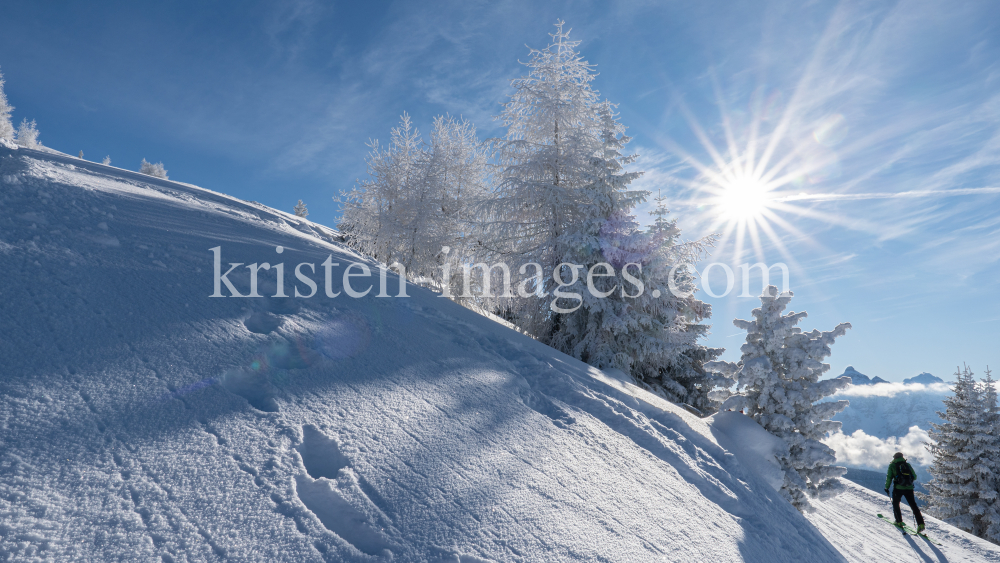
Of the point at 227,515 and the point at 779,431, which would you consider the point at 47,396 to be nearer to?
the point at 227,515

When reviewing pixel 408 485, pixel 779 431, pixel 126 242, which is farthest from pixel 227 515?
pixel 779 431

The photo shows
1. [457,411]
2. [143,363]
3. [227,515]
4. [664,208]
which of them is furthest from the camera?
[664,208]

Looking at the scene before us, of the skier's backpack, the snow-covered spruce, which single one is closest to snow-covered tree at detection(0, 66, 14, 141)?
the snow-covered spruce

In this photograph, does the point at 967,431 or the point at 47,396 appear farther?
the point at 967,431

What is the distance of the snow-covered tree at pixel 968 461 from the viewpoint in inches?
699

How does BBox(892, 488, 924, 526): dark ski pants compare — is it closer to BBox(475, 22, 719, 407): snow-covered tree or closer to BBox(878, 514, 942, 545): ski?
BBox(878, 514, 942, 545): ski

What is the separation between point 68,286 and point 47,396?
1.55 m

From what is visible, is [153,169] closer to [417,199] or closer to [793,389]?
[417,199]

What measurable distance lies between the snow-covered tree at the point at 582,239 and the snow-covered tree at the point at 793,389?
2830 millimetres

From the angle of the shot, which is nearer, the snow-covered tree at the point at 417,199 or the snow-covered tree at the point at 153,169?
the snow-covered tree at the point at 417,199

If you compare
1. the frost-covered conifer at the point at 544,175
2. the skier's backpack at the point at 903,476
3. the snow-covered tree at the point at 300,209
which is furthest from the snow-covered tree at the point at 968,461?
the snow-covered tree at the point at 300,209

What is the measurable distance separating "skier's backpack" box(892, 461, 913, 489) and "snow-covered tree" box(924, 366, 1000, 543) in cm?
1255

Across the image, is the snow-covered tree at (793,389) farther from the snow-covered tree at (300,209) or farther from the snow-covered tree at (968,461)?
the snow-covered tree at (300,209)

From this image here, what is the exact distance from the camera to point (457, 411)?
3.87 m
